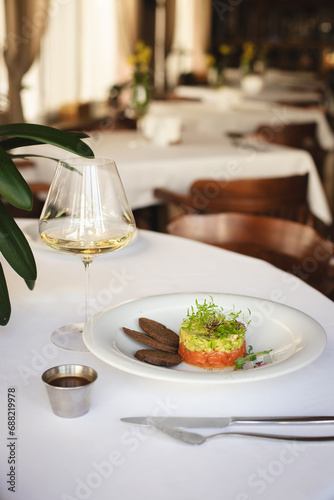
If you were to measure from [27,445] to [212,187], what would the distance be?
1.92 m

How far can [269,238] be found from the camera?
6.02 feet

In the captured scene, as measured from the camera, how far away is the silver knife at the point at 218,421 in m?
0.74

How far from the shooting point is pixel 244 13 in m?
11.5

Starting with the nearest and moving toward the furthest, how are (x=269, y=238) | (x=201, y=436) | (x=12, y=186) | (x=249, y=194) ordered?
1. (x=201, y=436)
2. (x=12, y=186)
3. (x=269, y=238)
4. (x=249, y=194)

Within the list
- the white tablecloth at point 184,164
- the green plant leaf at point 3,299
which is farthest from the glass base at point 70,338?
the white tablecloth at point 184,164

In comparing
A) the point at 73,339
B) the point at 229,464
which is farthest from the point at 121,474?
the point at 73,339

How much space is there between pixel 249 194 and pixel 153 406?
1851 millimetres

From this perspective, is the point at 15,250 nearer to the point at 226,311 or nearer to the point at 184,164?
the point at 226,311

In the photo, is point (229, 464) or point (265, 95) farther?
point (265, 95)

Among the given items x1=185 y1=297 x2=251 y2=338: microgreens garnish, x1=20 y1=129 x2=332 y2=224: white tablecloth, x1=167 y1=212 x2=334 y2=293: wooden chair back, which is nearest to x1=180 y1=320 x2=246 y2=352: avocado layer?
x1=185 y1=297 x2=251 y2=338: microgreens garnish

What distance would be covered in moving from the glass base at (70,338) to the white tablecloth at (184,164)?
1.88 m

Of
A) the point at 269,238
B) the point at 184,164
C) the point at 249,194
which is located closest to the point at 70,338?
the point at 269,238

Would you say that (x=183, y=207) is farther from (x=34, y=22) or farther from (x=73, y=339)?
(x=34, y=22)

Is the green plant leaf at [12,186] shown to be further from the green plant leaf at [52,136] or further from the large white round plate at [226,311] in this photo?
the large white round plate at [226,311]
